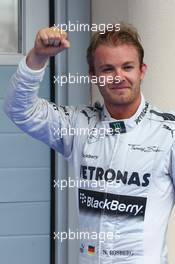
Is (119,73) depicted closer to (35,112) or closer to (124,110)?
(124,110)

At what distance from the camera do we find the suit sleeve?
1.27 metres

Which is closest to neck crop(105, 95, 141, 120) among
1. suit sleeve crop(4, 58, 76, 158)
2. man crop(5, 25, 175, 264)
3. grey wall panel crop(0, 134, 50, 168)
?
man crop(5, 25, 175, 264)

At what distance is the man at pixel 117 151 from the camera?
1.25 m

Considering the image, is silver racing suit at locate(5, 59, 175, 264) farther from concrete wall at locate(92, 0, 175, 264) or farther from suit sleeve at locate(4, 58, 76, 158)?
concrete wall at locate(92, 0, 175, 264)

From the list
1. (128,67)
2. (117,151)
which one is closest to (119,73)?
(128,67)

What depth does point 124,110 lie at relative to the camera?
132 centimetres

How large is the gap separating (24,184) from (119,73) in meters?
0.96

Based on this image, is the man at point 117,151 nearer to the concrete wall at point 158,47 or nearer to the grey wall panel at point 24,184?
the concrete wall at point 158,47

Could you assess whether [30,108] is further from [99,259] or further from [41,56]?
[99,259]

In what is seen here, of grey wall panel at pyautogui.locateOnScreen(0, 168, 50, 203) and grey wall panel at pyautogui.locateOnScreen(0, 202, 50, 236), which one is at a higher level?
grey wall panel at pyautogui.locateOnScreen(0, 168, 50, 203)

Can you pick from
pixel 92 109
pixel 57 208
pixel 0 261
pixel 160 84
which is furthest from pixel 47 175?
pixel 92 109

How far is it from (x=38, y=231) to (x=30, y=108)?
943 mm

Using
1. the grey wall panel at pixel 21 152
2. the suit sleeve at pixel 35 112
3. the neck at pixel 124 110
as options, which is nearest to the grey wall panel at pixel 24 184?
the grey wall panel at pixel 21 152

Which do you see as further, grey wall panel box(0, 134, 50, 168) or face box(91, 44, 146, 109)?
grey wall panel box(0, 134, 50, 168)
